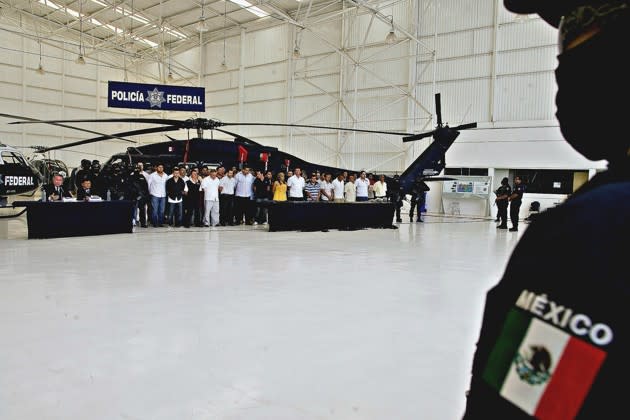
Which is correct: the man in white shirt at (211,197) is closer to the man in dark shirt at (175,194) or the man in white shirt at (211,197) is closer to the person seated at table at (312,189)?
the man in dark shirt at (175,194)

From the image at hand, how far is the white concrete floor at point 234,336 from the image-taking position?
2250 millimetres

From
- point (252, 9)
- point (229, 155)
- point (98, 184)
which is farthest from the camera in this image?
point (252, 9)

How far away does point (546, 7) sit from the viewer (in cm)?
74

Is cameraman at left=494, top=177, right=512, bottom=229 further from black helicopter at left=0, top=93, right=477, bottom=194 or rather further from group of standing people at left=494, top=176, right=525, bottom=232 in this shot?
black helicopter at left=0, top=93, right=477, bottom=194

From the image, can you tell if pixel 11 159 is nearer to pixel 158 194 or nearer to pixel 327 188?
pixel 158 194

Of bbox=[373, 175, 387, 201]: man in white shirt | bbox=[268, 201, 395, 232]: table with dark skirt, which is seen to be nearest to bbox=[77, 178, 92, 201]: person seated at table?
bbox=[268, 201, 395, 232]: table with dark skirt

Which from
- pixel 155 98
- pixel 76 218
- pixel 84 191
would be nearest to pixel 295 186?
pixel 155 98

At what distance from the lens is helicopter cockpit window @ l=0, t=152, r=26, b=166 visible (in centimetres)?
1116

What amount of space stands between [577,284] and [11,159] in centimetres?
1328

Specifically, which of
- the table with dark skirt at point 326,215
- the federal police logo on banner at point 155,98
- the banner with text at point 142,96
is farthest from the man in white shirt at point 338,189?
the federal police logo on banner at point 155,98

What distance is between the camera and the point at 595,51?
648mm

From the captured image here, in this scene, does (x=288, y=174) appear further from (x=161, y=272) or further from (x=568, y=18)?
(x=568, y=18)

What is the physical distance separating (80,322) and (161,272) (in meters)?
1.97

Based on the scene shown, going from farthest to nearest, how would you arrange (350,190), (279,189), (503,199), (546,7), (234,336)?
(350,190)
(503,199)
(279,189)
(234,336)
(546,7)
